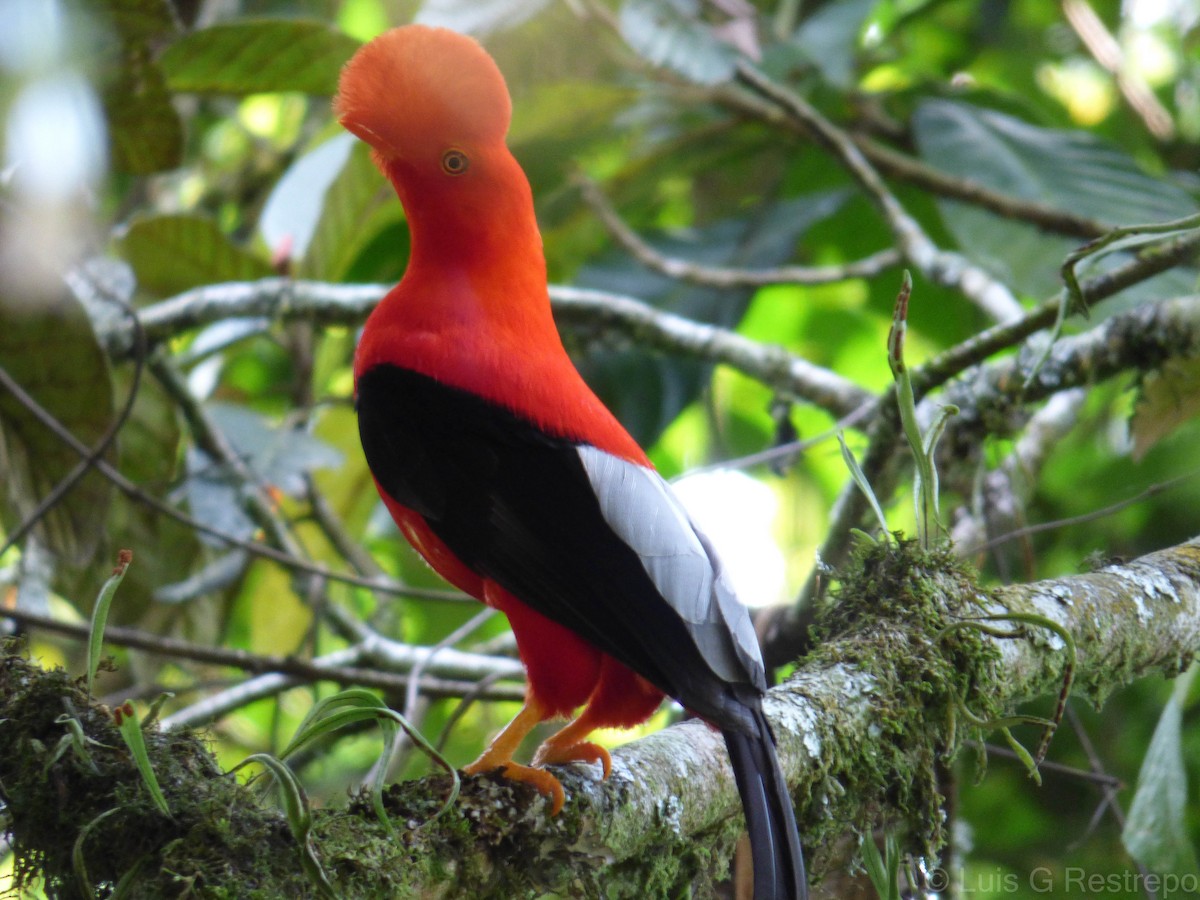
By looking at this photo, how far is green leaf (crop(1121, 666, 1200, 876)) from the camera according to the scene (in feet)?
6.93

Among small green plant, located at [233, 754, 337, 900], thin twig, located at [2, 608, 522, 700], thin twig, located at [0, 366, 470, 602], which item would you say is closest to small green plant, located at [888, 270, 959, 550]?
small green plant, located at [233, 754, 337, 900]

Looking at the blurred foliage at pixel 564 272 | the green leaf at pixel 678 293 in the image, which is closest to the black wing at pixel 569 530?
the blurred foliage at pixel 564 272

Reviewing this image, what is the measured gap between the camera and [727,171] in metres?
5.50

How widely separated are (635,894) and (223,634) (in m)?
2.79

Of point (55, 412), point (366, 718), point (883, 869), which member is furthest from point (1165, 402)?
point (55, 412)

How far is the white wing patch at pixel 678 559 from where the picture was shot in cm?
173

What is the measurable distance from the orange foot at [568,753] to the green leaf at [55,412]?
5.12 ft

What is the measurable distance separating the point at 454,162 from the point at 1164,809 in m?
1.82

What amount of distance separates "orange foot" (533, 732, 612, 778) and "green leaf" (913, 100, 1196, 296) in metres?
2.20

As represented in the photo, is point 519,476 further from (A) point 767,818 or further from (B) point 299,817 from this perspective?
(B) point 299,817

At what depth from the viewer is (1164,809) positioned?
7.05 feet

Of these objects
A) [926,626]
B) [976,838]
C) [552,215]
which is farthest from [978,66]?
[926,626]

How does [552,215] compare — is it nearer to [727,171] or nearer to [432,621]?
[727,171]

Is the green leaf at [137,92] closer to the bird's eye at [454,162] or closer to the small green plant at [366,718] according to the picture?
the bird's eye at [454,162]
